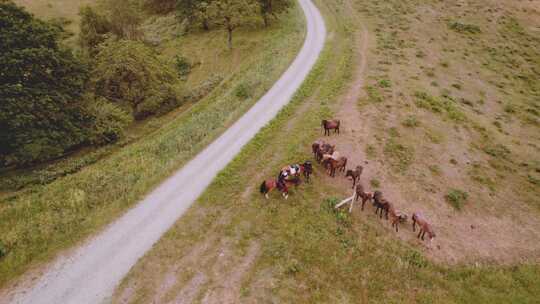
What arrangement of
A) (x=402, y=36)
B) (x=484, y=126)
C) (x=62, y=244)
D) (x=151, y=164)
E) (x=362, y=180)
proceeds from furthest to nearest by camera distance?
(x=402, y=36) → (x=484, y=126) → (x=151, y=164) → (x=362, y=180) → (x=62, y=244)

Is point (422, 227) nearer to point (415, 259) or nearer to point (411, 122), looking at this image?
point (415, 259)

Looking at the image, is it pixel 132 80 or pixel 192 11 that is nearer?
pixel 132 80

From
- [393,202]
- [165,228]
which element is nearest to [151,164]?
[165,228]

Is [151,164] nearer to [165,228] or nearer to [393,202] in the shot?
[165,228]

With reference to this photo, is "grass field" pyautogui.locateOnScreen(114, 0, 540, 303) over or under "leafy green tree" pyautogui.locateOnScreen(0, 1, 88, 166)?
under

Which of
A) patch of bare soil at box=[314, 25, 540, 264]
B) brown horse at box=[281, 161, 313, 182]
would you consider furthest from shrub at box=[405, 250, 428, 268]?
brown horse at box=[281, 161, 313, 182]

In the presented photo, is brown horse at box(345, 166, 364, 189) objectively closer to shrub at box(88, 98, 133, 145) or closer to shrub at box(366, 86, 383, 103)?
shrub at box(366, 86, 383, 103)

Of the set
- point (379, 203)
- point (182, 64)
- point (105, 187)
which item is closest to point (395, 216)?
point (379, 203)
